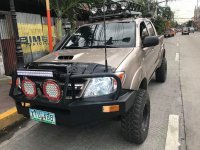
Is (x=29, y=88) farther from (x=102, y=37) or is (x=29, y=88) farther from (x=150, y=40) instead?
(x=150, y=40)

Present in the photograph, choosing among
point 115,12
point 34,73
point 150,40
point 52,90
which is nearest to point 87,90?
point 52,90

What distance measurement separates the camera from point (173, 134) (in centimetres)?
368

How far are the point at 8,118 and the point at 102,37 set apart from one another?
85.2 inches

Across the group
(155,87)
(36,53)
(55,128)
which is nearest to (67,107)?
(55,128)

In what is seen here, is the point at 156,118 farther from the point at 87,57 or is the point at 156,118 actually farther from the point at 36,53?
the point at 36,53

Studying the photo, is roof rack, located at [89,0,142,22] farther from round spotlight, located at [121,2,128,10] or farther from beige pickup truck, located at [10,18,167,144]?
beige pickup truck, located at [10,18,167,144]

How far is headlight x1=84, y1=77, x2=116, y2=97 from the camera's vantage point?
286 centimetres

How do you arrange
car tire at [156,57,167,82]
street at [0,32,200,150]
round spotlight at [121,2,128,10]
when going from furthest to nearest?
car tire at [156,57,167,82]
round spotlight at [121,2,128,10]
street at [0,32,200,150]

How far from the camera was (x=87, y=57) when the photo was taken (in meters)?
3.50

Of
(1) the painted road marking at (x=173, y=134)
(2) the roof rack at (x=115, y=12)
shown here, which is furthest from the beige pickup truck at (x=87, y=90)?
(2) the roof rack at (x=115, y=12)

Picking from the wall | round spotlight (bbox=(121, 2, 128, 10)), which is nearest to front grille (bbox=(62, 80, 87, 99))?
round spotlight (bbox=(121, 2, 128, 10))

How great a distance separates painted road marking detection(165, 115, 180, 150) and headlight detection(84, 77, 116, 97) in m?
1.24

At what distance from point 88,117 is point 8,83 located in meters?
4.59

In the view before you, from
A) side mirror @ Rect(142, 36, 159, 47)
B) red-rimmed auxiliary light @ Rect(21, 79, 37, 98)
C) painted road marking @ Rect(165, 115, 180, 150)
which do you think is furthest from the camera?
side mirror @ Rect(142, 36, 159, 47)
